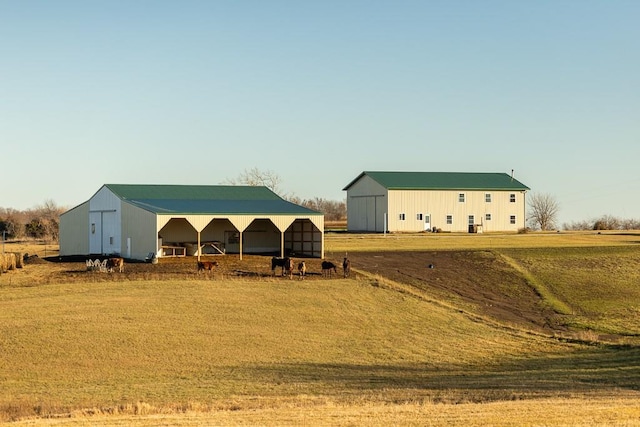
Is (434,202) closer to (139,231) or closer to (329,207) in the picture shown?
(139,231)

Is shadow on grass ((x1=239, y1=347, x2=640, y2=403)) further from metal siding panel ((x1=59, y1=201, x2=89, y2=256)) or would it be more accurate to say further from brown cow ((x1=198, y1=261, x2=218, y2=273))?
metal siding panel ((x1=59, y1=201, x2=89, y2=256))

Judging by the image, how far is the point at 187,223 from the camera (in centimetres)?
5525

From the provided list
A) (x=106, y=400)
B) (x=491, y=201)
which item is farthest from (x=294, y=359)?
(x=491, y=201)

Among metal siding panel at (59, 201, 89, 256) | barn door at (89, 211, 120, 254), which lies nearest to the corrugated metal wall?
metal siding panel at (59, 201, 89, 256)

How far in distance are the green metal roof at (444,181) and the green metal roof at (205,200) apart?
2120 cm

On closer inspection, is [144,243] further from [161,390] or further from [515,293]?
[161,390]

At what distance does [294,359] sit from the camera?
102 feet

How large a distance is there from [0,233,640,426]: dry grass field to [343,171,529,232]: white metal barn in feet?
62.2

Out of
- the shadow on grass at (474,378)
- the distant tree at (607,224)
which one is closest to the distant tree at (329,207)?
the distant tree at (607,224)

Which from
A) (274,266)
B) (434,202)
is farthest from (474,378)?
(434,202)

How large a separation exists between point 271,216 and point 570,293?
17996 millimetres

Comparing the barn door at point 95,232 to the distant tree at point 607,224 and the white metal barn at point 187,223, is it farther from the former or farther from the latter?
the distant tree at point 607,224

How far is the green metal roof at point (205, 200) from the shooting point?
5253 centimetres

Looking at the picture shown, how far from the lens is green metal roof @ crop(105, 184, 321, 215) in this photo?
5253cm
